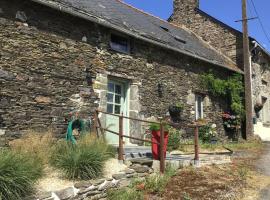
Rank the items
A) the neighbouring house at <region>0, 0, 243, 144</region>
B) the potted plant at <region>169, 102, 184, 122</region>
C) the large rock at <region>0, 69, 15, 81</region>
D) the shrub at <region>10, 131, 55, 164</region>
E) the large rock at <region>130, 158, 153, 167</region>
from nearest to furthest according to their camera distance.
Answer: the shrub at <region>10, 131, 55, 164</region>, the large rock at <region>130, 158, 153, 167</region>, the large rock at <region>0, 69, 15, 81</region>, the neighbouring house at <region>0, 0, 243, 144</region>, the potted plant at <region>169, 102, 184, 122</region>

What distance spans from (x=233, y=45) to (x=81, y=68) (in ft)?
31.2

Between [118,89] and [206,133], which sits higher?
[118,89]

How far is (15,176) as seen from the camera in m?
4.72

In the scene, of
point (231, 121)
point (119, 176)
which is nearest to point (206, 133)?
point (231, 121)

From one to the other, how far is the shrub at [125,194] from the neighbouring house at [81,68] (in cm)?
273

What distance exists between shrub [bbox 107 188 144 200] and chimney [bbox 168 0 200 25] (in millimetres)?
13478

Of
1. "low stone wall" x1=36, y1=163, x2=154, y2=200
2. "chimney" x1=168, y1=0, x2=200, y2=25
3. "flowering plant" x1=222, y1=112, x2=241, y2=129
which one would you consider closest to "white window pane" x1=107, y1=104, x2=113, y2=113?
"low stone wall" x1=36, y1=163, x2=154, y2=200

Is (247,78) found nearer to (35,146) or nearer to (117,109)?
(117,109)

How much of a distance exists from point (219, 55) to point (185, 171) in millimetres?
9964

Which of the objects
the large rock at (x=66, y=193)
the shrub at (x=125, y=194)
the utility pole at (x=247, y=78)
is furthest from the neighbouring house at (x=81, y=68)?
the utility pole at (x=247, y=78)

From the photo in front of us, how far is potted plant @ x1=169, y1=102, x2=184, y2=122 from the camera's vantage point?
11.5 meters

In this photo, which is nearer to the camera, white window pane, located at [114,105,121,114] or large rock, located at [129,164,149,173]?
large rock, located at [129,164,149,173]

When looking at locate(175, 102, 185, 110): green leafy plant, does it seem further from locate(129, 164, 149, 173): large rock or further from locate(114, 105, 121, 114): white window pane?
locate(129, 164, 149, 173): large rock

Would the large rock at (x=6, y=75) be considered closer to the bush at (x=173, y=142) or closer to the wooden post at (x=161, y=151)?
the wooden post at (x=161, y=151)
